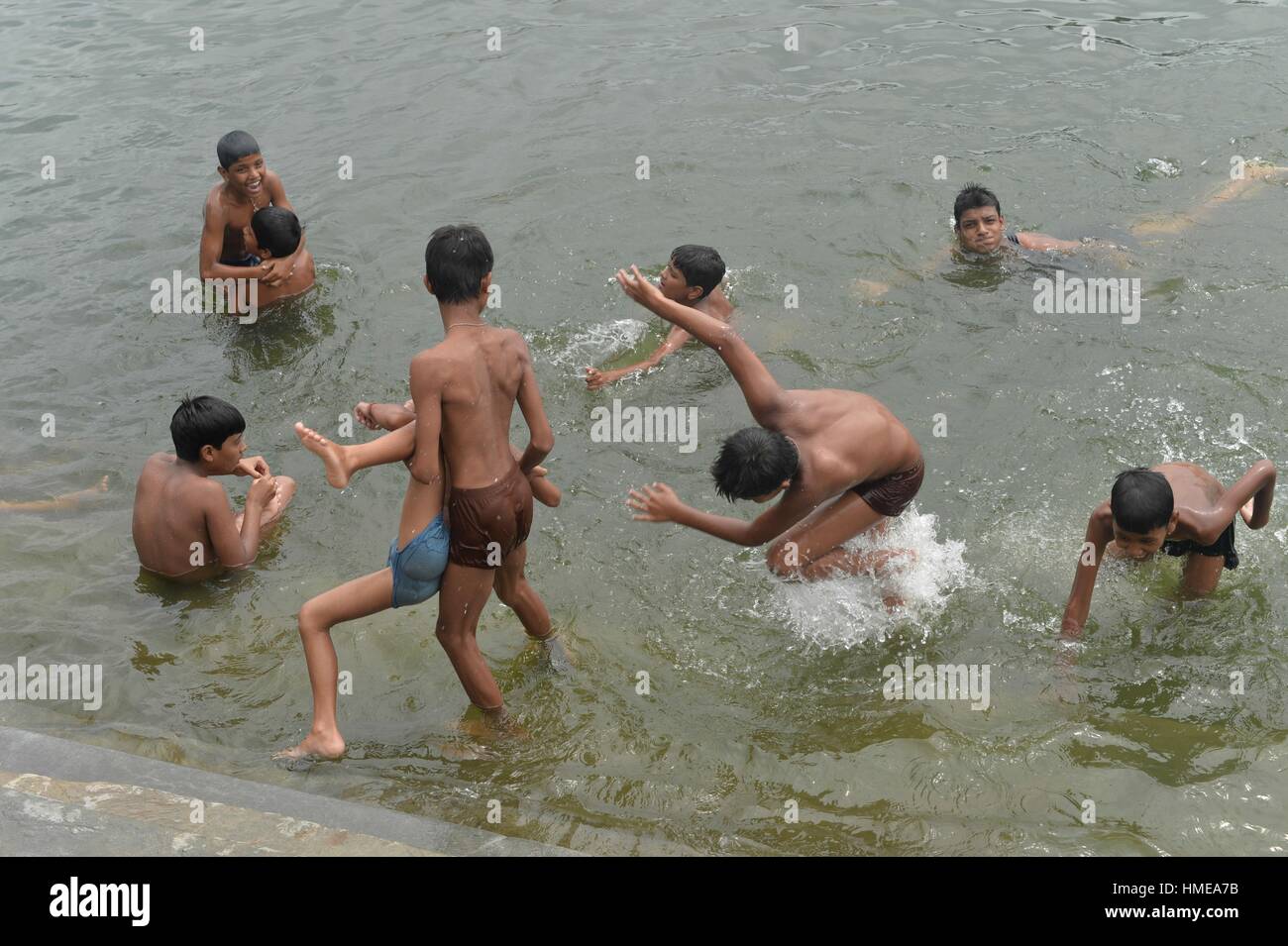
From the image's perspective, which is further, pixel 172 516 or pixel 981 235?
pixel 981 235

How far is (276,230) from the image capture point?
7723mm

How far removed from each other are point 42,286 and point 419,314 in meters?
2.94

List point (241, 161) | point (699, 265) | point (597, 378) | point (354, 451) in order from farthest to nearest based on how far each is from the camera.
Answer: point (241, 161) < point (699, 265) < point (597, 378) < point (354, 451)

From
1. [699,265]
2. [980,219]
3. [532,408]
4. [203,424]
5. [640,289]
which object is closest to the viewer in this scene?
[532,408]

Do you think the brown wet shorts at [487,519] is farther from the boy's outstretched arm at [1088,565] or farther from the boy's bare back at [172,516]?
the boy's outstretched arm at [1088,565]

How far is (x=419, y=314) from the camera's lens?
26.3ft

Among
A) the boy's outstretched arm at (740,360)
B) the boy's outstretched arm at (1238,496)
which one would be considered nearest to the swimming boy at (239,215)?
the boy's outstretched arm at (740,360)

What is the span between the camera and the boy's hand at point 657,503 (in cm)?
480

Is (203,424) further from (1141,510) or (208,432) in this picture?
(1141,510)

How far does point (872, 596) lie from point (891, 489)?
56 centimetres

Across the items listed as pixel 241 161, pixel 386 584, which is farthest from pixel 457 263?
pixel 241 161

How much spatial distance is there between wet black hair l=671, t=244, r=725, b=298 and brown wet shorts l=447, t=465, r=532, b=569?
300 cm

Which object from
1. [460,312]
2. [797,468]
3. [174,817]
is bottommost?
[174,817]

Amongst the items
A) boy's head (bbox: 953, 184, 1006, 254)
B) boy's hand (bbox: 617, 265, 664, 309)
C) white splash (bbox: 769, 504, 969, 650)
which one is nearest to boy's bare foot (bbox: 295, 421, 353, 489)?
boy's hand (bbox: 617, 265, 664, 309)
